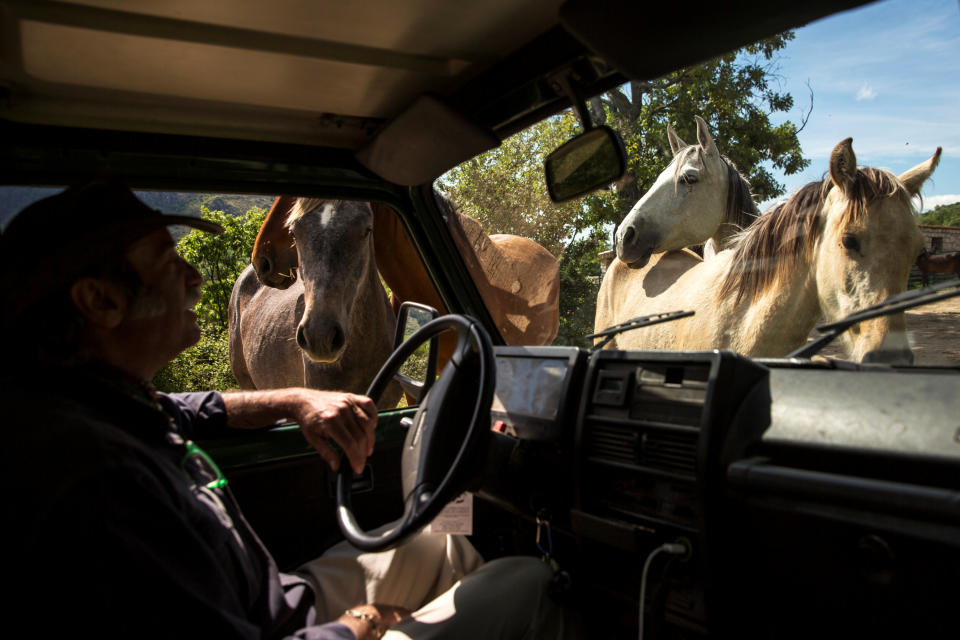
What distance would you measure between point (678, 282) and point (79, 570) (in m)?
2.54

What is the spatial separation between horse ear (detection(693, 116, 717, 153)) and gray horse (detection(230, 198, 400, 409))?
1669mm

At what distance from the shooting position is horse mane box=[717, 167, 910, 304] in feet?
6.70

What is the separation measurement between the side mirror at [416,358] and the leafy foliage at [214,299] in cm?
174

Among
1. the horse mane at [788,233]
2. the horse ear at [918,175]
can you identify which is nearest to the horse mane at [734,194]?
the horse mane at [788,233]

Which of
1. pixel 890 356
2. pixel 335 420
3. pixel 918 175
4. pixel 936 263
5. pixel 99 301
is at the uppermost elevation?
pixel 918 175

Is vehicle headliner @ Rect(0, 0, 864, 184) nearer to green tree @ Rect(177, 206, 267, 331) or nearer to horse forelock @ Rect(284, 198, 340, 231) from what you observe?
horse forelock @ Rect(284, 198, 340, 231)

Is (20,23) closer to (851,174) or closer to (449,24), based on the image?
(449,24)

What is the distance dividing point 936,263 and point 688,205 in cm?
111

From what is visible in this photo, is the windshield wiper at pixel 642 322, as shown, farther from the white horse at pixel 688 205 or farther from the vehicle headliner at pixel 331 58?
the vehicle headliner at pixel 331 58

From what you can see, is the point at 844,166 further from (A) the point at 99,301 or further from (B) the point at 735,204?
(A) the point at 99,301

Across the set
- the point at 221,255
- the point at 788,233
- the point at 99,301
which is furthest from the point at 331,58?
the point at 221,255

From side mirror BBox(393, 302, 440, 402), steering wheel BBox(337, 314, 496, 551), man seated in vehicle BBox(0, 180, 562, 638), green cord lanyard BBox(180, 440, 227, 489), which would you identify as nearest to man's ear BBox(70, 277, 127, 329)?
man seated in vehicle BBox(0, 180, 562, 638)

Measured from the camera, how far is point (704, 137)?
263 cm

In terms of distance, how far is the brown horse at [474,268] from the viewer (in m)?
3.36
